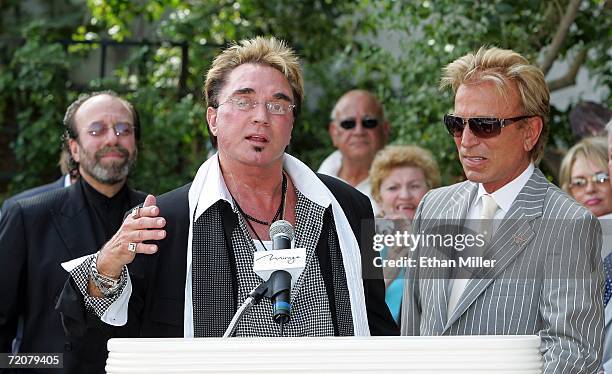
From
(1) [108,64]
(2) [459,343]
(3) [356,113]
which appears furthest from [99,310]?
(1) [108,64]

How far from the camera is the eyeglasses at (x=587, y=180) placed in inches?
202

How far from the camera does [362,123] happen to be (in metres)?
6.50

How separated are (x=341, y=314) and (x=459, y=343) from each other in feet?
3.97

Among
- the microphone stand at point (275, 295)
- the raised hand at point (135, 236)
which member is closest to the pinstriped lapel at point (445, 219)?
the microphone stand at point (275, 295)

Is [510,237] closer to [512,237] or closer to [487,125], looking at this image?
[512,237]

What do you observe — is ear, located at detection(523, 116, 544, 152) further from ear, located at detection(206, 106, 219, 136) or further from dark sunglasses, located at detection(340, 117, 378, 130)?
dark sunglasses, located at detection(340, 117, 378, 130)

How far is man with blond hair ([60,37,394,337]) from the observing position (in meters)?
3.12

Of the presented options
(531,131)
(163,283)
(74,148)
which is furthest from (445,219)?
(74,148)

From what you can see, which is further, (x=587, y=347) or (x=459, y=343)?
(x=587, y=347)

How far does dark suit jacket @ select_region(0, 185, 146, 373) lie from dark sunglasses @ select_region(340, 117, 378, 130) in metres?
2.41

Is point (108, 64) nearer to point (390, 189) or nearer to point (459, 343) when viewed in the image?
point (390, 189)

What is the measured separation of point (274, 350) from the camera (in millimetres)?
2123

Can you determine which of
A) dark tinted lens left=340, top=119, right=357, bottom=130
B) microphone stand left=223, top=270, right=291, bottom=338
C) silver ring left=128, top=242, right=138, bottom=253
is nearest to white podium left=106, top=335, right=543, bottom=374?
microphone stand left=223, top=270, right=291, bottom=338

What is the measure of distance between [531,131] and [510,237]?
0.41 m
